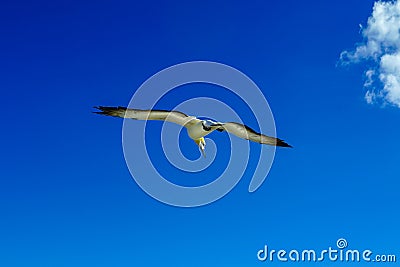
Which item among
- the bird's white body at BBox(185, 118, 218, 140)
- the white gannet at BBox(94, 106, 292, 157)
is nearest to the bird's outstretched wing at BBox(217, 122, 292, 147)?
the white gannet at BBox(94, 106, 292, 157)

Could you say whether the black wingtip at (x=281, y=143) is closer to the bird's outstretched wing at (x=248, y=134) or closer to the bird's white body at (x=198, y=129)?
the bird's outstretched wing at (x=248, y=134)

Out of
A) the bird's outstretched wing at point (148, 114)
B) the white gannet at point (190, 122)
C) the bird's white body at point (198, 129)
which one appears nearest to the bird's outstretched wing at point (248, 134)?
the white gannet at point (190, 122)

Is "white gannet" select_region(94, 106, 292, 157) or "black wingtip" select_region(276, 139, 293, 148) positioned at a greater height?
"black wingtip" select_region(276, 139, 293, 148)

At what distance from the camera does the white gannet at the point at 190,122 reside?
17094 millimetres

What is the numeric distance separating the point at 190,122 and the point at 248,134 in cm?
272

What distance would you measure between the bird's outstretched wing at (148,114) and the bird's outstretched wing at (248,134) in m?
1.39

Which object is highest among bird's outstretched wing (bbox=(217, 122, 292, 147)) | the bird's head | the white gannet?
bird's outstretched wing (bbox=(217, 122, 292, 147))

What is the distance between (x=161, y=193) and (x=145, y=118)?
10.9ft

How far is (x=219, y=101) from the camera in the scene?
17.3 metres

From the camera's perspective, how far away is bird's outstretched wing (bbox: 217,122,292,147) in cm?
1805

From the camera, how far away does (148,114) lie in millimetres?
17984

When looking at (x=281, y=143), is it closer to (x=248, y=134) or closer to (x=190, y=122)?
(x=248, y=134)

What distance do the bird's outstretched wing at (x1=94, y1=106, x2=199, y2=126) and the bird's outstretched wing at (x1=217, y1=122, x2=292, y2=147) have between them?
4.56 ft

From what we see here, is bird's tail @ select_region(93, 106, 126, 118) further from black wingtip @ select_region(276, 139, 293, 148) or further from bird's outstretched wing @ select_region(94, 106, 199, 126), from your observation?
black wingtip @ select_region(276, 139, 293, 148)
